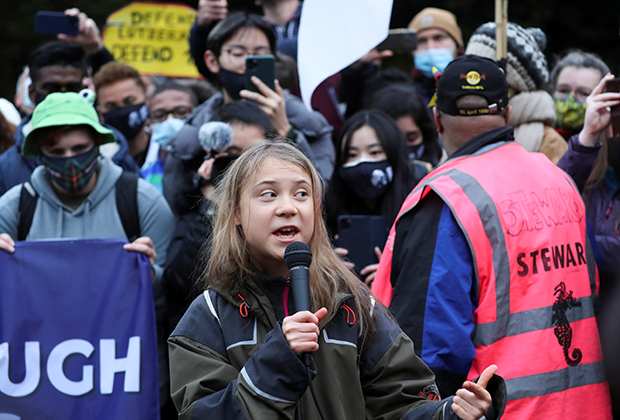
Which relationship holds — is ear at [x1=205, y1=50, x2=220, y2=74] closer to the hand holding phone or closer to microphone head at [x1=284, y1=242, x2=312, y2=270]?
the hand holding phone

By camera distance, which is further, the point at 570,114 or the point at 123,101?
the point at 123,101

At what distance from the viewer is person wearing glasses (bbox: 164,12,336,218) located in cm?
478

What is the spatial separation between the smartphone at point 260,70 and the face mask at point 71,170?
1.12m

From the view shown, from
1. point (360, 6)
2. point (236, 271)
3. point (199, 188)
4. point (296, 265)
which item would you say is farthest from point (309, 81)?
point (296, 265)

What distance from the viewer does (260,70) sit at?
4.83 m

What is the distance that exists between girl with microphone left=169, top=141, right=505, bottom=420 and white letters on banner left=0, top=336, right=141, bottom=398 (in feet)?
5.00

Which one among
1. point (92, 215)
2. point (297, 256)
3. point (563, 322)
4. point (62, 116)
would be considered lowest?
point (563, 322)

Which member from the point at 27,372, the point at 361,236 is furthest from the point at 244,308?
the point at 27,372

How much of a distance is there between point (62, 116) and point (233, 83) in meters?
1.23

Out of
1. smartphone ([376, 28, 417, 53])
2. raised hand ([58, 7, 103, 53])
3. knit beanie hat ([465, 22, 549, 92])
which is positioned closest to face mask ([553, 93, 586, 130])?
knit beanie hat ([465, 22, 549, 92])

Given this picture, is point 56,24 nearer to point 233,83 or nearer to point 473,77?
point 233,83

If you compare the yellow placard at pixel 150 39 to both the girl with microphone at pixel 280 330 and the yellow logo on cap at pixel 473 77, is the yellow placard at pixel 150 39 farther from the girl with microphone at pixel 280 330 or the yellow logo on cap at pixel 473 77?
the girl with microphone at pixel 280 330

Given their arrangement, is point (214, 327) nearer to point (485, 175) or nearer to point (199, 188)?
point (485, 175)

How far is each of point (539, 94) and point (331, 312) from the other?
227 cm
